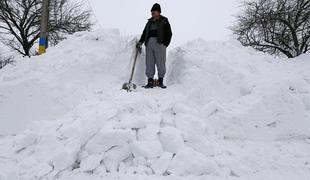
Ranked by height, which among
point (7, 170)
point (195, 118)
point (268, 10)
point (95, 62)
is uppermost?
point (268, 10)

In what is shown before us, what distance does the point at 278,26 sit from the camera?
45.3 feet

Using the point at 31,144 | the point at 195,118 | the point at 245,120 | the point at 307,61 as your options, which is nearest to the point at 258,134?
the point at 245,120

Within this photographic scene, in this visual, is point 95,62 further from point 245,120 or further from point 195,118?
point 245,120

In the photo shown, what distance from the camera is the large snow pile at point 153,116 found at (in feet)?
11.2

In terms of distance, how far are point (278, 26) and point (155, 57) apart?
969 cm

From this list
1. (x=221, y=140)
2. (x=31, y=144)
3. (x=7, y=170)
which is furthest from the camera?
(x=221, y=140)

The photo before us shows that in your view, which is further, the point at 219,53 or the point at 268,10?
the point at 268,10

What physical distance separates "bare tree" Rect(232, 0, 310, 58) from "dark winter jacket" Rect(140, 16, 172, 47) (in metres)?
8.52

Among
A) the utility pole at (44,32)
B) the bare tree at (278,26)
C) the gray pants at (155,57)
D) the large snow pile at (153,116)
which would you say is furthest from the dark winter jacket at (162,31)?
the bare tree at (278,26)

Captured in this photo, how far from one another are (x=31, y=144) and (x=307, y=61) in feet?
21.2

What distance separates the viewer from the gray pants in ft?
20.1

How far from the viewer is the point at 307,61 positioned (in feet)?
24.0

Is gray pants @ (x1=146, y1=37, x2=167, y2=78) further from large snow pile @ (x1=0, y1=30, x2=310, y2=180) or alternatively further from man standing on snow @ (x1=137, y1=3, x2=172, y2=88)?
large snow pile @ (x1=0, y1=30, x2=310, y2=180)

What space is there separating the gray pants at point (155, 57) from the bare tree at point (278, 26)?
8.69 meters
